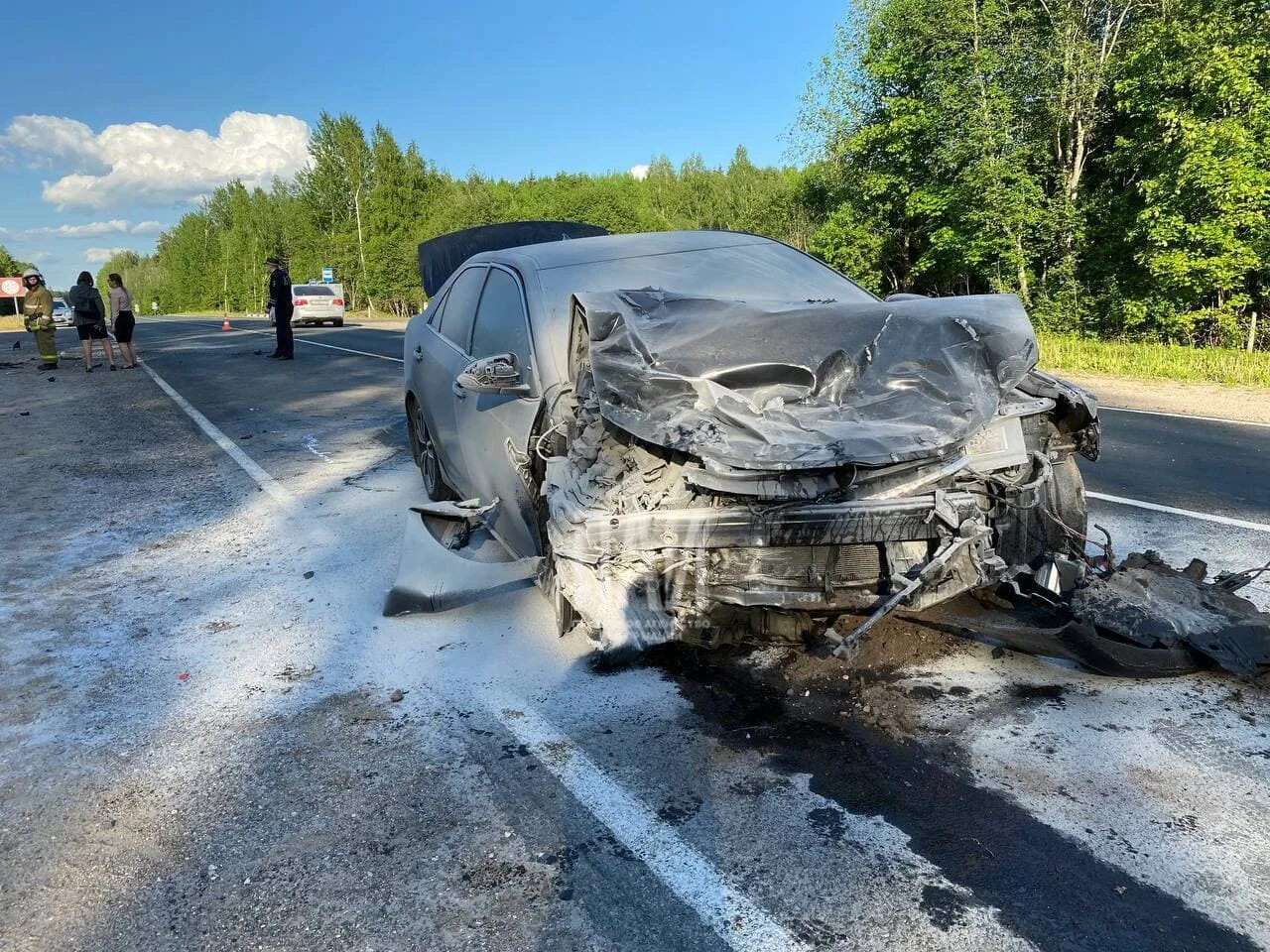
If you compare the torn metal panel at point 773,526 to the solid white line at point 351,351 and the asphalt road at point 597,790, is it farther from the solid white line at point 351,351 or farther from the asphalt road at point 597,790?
the solid white line at point 351,351

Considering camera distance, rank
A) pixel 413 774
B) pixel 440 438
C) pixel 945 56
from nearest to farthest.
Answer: pixel 413 774, pixel 440 438, pixel 945 56

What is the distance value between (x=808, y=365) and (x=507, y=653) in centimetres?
180

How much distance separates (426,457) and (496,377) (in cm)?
229

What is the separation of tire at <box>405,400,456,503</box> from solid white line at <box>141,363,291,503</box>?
106 cm

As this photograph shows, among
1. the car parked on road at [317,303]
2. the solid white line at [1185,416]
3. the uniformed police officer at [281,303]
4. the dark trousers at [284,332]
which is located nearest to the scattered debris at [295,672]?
the solid white line at [1185,416]

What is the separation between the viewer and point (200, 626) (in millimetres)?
4320

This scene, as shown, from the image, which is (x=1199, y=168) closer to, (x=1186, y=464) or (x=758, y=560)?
(x=1186, y=464)

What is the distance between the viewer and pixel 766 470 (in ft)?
9.29

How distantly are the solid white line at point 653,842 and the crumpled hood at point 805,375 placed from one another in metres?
1.13

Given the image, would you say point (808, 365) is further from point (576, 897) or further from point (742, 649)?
point (576, 897)

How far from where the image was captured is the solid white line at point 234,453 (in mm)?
6938

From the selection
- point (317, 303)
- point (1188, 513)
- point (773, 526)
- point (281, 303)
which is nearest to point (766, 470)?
point (773, 526)

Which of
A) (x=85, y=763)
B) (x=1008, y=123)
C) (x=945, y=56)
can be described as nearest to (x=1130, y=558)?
(x=85, y=763)

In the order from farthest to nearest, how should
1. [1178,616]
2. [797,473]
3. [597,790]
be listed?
1. [1178,616]
2. [797,473]
3. [597,790]
